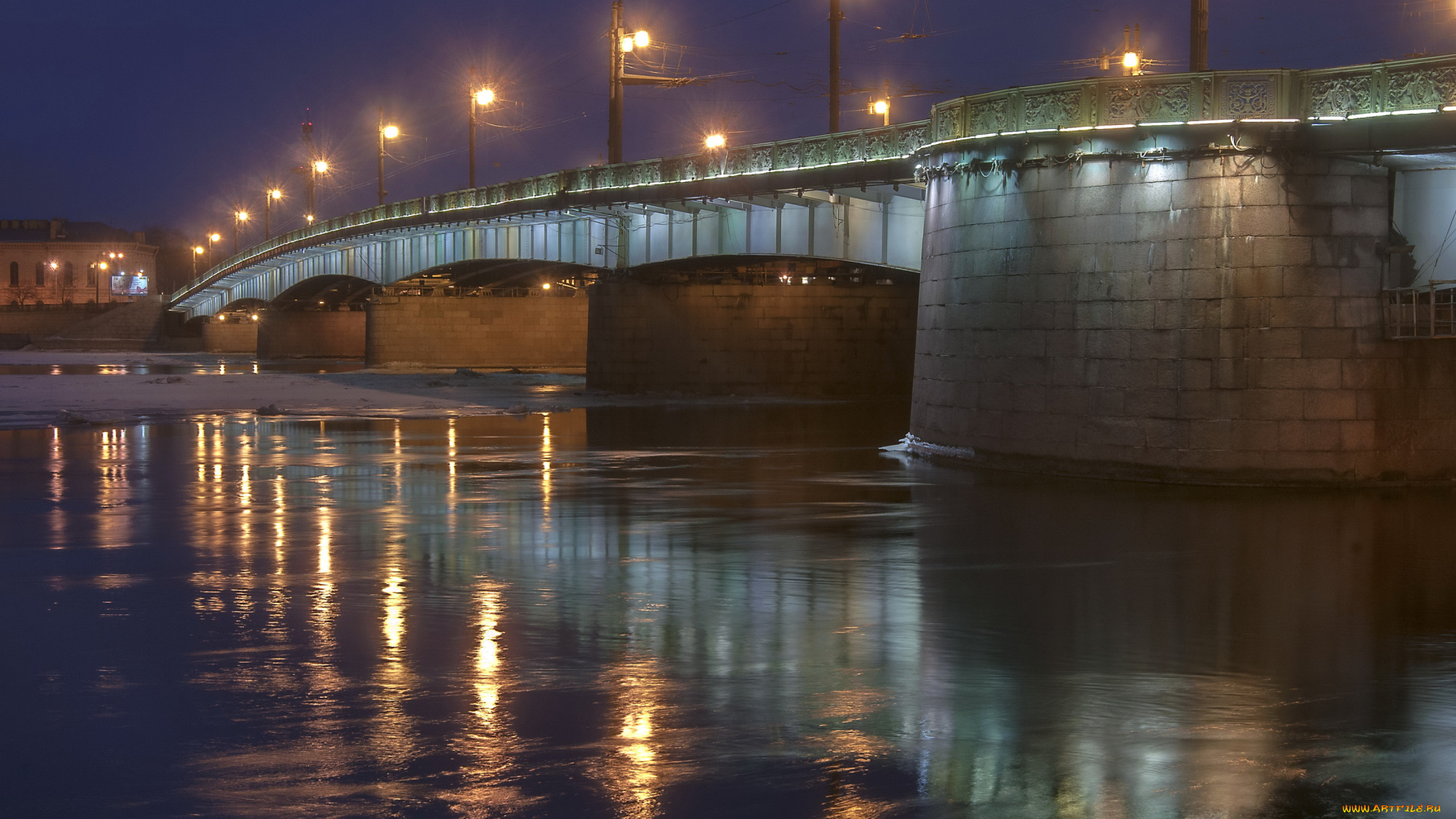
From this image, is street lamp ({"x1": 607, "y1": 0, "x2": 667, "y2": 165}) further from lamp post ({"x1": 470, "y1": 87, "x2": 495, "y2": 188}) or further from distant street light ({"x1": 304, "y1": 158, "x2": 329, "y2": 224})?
distant street light ({"x1": 304, "y1": 158, "x2": 329, "y2": 224})

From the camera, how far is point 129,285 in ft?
604

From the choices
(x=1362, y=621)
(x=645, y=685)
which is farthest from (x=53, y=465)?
(x=1362, y=621)

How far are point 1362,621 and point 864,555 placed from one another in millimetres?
4864

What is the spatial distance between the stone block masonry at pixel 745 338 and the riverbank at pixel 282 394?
4.46ft

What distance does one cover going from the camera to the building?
185 m

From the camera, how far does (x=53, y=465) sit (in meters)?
23.8

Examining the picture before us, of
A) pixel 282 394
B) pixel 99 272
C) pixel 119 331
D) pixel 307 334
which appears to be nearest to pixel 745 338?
pixel 282 394

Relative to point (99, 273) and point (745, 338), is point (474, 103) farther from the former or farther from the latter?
point (99, 273)

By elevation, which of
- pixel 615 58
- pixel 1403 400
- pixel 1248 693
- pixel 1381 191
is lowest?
pixel 1248 693

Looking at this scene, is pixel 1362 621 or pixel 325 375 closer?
pixel 1362 621

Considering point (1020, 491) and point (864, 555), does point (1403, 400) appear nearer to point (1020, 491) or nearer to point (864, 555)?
point (1020, 491)

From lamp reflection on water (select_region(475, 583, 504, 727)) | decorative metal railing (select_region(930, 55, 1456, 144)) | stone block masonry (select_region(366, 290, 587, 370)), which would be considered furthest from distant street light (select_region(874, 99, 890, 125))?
lamp reflection on water (select_region(475, 583, 504, 727))

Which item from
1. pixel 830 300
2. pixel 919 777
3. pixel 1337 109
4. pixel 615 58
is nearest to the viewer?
pixel 919 777

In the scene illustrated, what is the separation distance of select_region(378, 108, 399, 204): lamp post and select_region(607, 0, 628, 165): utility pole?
35.2 meters
